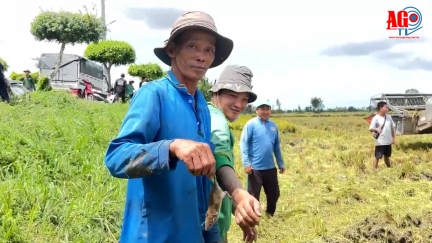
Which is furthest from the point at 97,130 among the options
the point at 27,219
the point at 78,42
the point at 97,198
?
the point at 78,42

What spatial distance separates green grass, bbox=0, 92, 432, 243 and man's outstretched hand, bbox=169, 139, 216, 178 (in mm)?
2489

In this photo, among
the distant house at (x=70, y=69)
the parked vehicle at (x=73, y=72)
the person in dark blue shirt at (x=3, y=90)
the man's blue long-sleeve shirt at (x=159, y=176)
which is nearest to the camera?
the man's blue long-sleeve shirt at (x=159, y=176)

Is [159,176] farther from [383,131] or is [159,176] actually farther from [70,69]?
[70,69]

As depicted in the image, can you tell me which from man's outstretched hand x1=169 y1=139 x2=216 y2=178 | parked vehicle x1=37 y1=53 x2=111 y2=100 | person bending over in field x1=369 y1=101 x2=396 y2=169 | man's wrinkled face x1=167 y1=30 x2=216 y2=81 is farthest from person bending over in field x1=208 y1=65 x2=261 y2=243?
parked vehicle x1=37 y1=53 x2=111 y2=100

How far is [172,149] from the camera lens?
4.99ft

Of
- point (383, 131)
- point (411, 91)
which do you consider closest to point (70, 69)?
point (411, 91)

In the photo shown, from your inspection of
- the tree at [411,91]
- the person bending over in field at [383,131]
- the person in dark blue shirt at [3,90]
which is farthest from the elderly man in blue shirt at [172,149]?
the tree at [411,91]

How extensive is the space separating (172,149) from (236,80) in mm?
1824

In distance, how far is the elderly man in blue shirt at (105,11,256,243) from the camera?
60.4 inches

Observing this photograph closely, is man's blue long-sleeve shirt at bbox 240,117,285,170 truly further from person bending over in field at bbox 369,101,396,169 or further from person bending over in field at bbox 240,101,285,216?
person bending over in field at bbox 369,101,396,169

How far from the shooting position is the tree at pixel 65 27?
81.4ft

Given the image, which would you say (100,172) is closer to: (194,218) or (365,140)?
(194,218)

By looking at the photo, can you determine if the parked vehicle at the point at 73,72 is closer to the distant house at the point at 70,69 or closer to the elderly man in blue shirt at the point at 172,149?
the distant house at the point at 70,69

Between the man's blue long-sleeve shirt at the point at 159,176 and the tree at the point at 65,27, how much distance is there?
78.4ft
